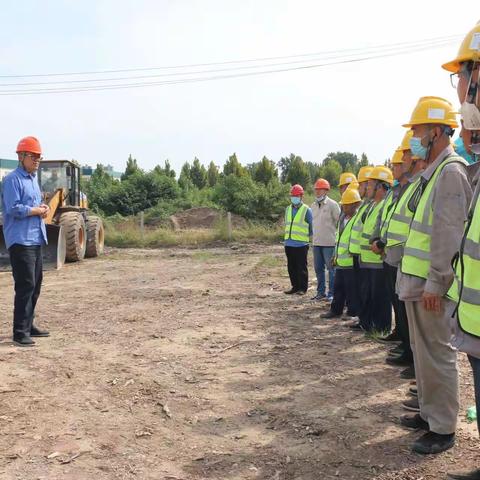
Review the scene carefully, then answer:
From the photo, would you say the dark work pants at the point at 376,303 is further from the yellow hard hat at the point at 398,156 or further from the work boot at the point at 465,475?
the work boot at the point at 465,475

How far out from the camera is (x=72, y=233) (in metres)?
12.9

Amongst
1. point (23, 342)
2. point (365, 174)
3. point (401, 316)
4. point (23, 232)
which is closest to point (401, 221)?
point (401, 316)

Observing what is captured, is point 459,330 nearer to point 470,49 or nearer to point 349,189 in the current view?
point 470,49

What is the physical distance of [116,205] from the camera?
106 feet

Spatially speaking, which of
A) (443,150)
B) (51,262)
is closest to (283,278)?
(51,262)

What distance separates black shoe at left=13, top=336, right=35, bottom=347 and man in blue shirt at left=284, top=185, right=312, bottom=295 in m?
4.40

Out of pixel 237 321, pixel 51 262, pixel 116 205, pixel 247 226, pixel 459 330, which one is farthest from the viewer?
pixel 116 205

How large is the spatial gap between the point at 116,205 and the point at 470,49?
31.0 meters

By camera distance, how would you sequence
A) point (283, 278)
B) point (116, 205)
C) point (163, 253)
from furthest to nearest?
point (116, 205)
point (163, 253)
point (283, 278)

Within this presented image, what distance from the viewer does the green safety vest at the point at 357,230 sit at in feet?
19.3

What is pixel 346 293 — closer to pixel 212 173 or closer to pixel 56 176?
pixel 56 176

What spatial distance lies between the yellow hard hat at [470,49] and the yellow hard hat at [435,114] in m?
0.81

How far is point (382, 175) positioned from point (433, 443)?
3390 millimetres

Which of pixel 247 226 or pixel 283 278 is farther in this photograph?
pixel 247 226
